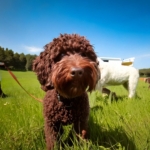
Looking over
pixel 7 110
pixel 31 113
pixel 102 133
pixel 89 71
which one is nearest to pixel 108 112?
pixel 102 133

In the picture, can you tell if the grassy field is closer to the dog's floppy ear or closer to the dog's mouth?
the dog's mouth

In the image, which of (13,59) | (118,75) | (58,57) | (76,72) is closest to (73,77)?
(76,72)

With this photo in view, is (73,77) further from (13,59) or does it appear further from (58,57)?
(13,59)

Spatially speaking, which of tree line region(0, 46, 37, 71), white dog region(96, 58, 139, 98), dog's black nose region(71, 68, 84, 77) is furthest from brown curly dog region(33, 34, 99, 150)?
tree line region(0, 46, 37, 71)

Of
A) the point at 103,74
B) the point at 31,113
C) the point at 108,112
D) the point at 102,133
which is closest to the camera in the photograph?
the point at 102,133

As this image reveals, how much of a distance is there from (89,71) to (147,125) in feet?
4.61

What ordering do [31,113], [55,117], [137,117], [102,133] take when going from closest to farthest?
[55,117] < [102,133] < [137,117] < [31,113]

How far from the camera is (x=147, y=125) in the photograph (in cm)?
280

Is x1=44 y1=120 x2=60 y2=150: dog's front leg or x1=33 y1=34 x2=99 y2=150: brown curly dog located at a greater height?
x1=33 y1=34 x2=99 y2=150: brown curly dog

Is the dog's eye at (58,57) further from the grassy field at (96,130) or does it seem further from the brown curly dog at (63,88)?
the grassy field at (96,130)

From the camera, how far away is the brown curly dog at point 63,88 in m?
2.36

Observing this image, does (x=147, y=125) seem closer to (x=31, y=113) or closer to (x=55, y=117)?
(x=55, y=117)

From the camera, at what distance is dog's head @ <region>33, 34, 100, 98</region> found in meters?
2.16

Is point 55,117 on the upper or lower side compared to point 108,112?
upper
